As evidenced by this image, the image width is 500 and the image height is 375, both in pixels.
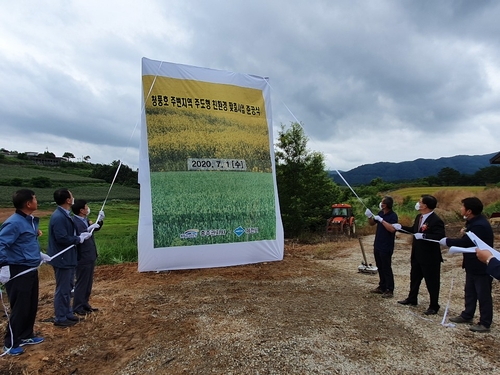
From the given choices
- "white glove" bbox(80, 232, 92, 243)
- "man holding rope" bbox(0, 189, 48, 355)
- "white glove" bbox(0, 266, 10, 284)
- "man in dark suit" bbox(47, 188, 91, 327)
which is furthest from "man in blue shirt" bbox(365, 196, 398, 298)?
"white glove" bbox(0, 266, 10, 284)

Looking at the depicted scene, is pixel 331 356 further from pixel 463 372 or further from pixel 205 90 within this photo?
Result: pixel 205 90

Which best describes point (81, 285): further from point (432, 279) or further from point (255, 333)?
point (432, 279)

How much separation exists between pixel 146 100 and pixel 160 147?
1039 mm

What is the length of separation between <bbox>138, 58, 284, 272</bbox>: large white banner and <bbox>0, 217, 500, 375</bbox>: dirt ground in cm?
87

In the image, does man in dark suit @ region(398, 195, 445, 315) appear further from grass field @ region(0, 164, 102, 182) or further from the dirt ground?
grass field @ region(0, 164, 102, 182)

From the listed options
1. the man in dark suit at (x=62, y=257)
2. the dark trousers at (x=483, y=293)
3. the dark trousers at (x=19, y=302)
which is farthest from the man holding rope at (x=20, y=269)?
the dark trousers at (x=483, y=293)

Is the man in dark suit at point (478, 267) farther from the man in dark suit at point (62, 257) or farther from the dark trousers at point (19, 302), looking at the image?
the dark trousers at point (19, 302)

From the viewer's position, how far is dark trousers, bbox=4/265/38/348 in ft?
11.5

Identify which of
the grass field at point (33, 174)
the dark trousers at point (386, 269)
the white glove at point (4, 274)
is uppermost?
the grass field at point (33, 174)

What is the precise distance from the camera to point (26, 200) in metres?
3.68

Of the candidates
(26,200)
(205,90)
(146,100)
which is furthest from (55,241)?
(205,90)

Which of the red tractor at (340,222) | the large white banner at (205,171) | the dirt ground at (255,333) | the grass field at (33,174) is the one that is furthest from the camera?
the grass field at (33,174)

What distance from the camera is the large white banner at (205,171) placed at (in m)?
6.71

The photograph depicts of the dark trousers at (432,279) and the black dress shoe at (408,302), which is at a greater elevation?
the dark trousers at (432,279)
